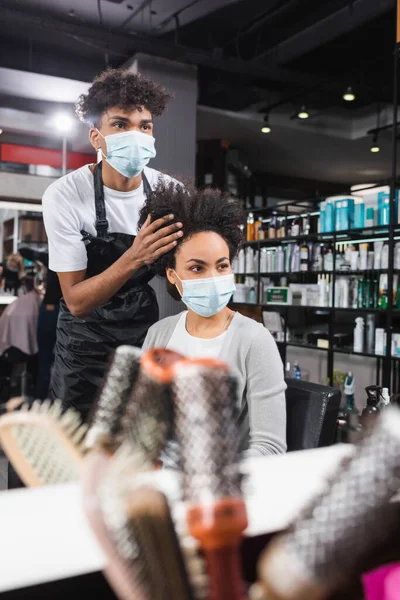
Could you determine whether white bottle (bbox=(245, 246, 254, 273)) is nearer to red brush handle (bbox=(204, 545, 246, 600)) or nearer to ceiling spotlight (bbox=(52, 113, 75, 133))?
ceiling spotlight (bbox=(52, 113, 75, 133))

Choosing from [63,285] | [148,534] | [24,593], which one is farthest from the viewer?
[63,285]

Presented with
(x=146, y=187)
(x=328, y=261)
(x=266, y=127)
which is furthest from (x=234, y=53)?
(x=146, y=187)

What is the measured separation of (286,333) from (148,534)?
648 centimetres

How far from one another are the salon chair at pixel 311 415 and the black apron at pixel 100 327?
0.62 metres

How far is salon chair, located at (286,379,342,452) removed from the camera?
4.81 feet

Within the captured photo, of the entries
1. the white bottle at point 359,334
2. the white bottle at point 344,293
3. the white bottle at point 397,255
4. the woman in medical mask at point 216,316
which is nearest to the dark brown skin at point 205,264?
the woman in medical mask at point 216,316

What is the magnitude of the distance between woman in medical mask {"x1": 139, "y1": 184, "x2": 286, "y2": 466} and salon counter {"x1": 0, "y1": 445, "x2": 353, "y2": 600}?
744 mm

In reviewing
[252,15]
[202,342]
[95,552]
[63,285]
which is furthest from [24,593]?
[252,15]

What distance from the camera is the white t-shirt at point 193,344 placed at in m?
1.64

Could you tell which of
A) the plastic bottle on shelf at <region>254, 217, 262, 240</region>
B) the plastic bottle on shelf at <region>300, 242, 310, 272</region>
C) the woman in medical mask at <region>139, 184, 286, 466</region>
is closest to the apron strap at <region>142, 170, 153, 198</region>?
the woman in medical mask at <region>139, 184, 286, 466</region>

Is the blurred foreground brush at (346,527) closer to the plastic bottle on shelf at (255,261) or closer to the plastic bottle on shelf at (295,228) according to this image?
the plastic bottle on shelf at (295,228)

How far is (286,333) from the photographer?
675cm

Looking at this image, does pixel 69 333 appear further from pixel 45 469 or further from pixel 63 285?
pixel 45 469

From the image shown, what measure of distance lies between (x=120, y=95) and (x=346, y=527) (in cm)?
165
